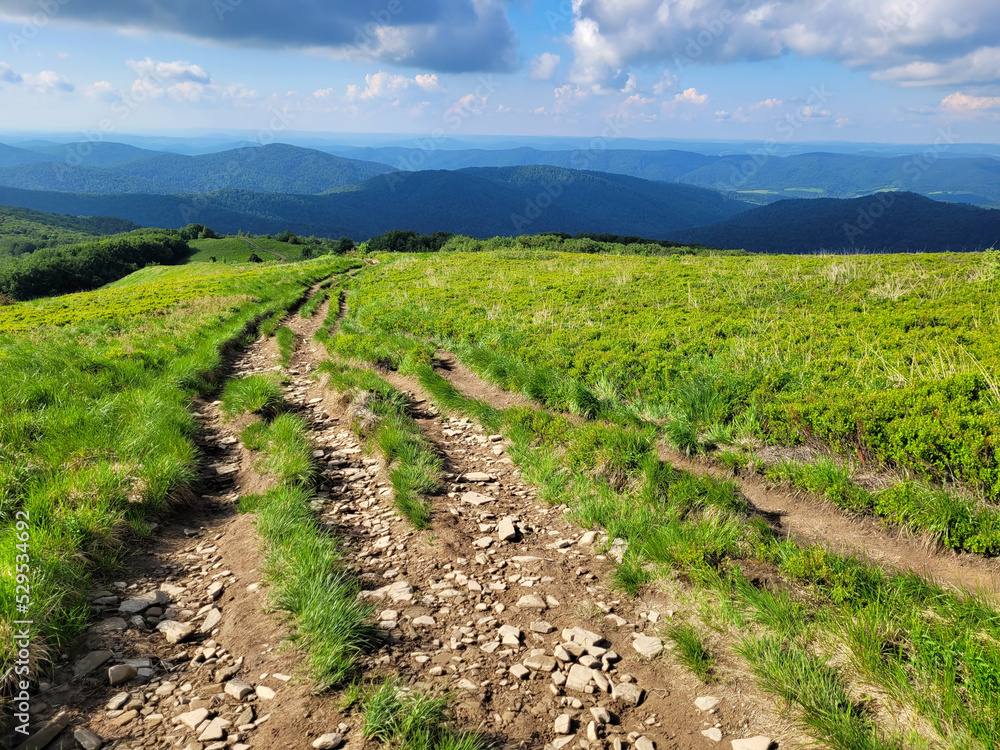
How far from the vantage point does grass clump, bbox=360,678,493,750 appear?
10.3 ft

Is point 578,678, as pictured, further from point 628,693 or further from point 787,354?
point 787,354

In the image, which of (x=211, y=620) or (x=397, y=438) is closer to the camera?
(x=211, y=620)

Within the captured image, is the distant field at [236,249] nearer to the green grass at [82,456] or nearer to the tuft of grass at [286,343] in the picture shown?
the tuft of grass at [286,343]

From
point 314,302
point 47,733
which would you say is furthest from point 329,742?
point 314,302

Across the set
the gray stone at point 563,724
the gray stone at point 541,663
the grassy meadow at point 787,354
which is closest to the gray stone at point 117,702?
the gray stone at point 541,663

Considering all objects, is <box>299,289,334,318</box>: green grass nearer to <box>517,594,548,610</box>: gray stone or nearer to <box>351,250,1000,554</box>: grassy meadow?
<box>351,250,1000,554</box>: grassy meadow

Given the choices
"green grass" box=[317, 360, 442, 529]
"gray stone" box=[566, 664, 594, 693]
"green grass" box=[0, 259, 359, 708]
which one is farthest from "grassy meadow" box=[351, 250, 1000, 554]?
"green grass" box=[0, 259, 359, 708]

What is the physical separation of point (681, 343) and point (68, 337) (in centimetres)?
2042

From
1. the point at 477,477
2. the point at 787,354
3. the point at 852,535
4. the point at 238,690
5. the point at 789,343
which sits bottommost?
the point at 477,477

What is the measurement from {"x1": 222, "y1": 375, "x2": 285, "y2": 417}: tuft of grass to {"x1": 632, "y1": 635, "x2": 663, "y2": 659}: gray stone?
25.4ft

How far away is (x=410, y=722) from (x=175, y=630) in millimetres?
2425

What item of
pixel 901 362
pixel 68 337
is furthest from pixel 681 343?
pixel 68 337

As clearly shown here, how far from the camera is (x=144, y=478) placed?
238 inches

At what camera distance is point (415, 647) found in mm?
4102
